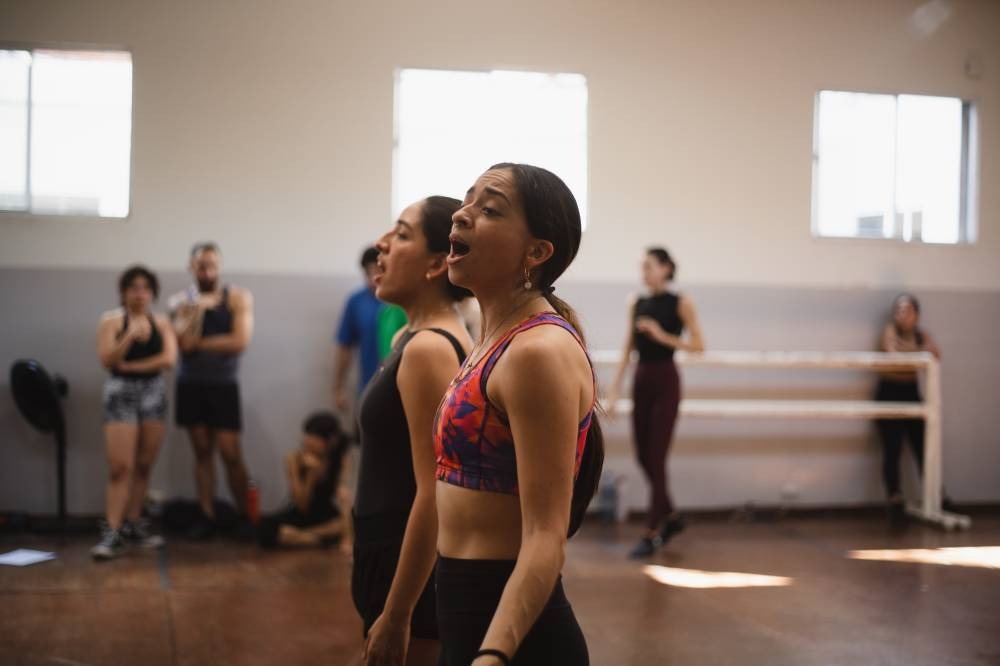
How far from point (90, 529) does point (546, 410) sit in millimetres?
5479

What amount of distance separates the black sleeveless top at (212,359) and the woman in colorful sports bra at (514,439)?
471 cm

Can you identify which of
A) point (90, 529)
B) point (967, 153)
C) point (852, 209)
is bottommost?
point (90, 529)

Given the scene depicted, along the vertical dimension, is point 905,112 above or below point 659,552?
above

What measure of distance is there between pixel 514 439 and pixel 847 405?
634cm

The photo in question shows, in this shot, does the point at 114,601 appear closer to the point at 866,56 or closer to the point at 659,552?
the point at 659,552

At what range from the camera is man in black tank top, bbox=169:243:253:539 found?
596cm

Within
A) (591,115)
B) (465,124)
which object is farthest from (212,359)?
(591,115)

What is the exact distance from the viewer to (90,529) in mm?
6062

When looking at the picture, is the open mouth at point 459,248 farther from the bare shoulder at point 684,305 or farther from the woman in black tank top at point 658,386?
the bare shoulder at point 684,305

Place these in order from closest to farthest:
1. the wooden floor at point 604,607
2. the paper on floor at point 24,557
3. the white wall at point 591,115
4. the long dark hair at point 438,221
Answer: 1. the long dark hair at point 438,221
2. the wooden floor at point 604,607
3. the paper on floor at point 24,557
4. the white wall at point 591,115

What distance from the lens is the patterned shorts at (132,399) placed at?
5.58 metres

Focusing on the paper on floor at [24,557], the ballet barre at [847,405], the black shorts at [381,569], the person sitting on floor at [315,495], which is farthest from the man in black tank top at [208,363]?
the black shorts at [381,569]

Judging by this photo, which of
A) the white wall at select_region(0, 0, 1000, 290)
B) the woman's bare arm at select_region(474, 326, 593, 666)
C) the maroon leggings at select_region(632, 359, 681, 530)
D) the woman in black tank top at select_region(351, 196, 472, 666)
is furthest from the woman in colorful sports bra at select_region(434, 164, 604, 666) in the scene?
the white wall at select_region(0, 0, 1000, 290)

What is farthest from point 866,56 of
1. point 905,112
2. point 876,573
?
point 876,573
